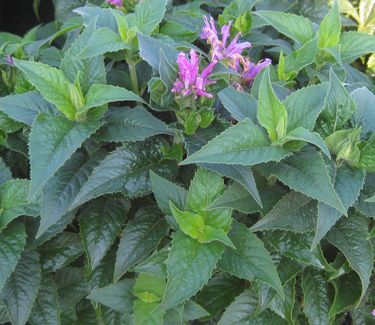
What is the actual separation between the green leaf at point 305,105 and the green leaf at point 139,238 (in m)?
0.27

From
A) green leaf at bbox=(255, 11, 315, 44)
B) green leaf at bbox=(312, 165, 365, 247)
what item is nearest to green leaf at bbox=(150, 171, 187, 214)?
green leaf at bbox=(312, 165, 365, 247)

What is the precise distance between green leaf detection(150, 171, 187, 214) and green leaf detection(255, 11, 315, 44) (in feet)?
1.20

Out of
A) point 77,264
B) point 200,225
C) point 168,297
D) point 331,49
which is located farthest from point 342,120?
point 77,264

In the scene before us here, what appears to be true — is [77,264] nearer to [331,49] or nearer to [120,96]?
[120,96]

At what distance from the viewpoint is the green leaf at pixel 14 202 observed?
85cm

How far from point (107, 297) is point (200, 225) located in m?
0.21

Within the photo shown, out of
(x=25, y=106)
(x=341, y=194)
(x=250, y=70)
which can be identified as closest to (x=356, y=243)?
(x=341, y=194)

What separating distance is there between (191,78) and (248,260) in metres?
0.28

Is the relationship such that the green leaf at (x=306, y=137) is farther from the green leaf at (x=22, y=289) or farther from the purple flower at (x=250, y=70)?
the green leaf at (x=22, y=289)

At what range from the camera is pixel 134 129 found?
33.1 inches

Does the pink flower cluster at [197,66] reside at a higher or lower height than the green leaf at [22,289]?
higher

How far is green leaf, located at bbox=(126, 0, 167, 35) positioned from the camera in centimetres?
94

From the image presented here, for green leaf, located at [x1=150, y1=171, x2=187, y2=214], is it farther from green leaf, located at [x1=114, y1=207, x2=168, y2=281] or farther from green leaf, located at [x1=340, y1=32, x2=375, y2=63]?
green leaf, located at [x1=340, y1=32, x2=375, y2=63]

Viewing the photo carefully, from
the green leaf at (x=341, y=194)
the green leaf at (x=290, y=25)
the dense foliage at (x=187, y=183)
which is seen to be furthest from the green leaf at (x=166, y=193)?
the green leaf at (x=290, y=25)
